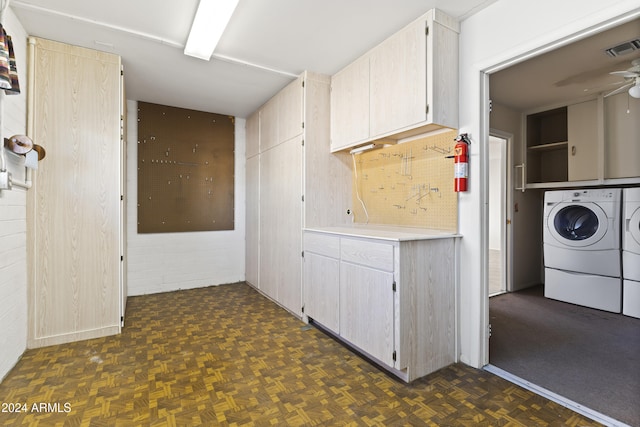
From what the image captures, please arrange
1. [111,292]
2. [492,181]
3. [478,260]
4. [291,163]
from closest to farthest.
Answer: [478,260] → [111,292] → [291,163] → [492,181]

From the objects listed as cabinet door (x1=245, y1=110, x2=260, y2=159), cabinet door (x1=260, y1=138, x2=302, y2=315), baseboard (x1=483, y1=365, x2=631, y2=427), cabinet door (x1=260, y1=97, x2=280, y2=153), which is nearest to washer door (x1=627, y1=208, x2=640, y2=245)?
baseboard (x1=483, y1=365, x2=631, y2=427)

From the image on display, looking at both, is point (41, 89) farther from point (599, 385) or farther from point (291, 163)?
point (599, 385)

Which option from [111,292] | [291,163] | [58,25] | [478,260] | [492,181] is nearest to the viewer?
[478,260]

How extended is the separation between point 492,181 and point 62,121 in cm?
780

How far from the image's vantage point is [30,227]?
2.59 metres

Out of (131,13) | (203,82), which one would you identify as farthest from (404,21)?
(203,82)

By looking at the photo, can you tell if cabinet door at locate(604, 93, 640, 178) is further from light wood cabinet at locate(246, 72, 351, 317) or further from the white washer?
light wood cabinet at locate(246, 72, 351, 317)

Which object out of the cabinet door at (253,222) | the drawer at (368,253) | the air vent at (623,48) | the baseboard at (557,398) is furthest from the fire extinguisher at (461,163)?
the cabinet door at (253,222)

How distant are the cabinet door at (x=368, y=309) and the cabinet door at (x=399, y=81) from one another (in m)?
1.20

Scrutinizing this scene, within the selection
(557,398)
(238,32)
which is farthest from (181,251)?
(557,398)

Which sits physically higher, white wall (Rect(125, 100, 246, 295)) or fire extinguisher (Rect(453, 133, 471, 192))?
fire extinguisher (Rect(453, 133, 471, 192))

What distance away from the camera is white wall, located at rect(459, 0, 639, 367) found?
2.06 metres

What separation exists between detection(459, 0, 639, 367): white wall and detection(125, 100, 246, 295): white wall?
3.45 m

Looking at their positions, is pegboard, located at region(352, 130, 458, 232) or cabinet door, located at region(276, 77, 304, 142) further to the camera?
cabinet door, located at region(276, 77, 304, 142)
